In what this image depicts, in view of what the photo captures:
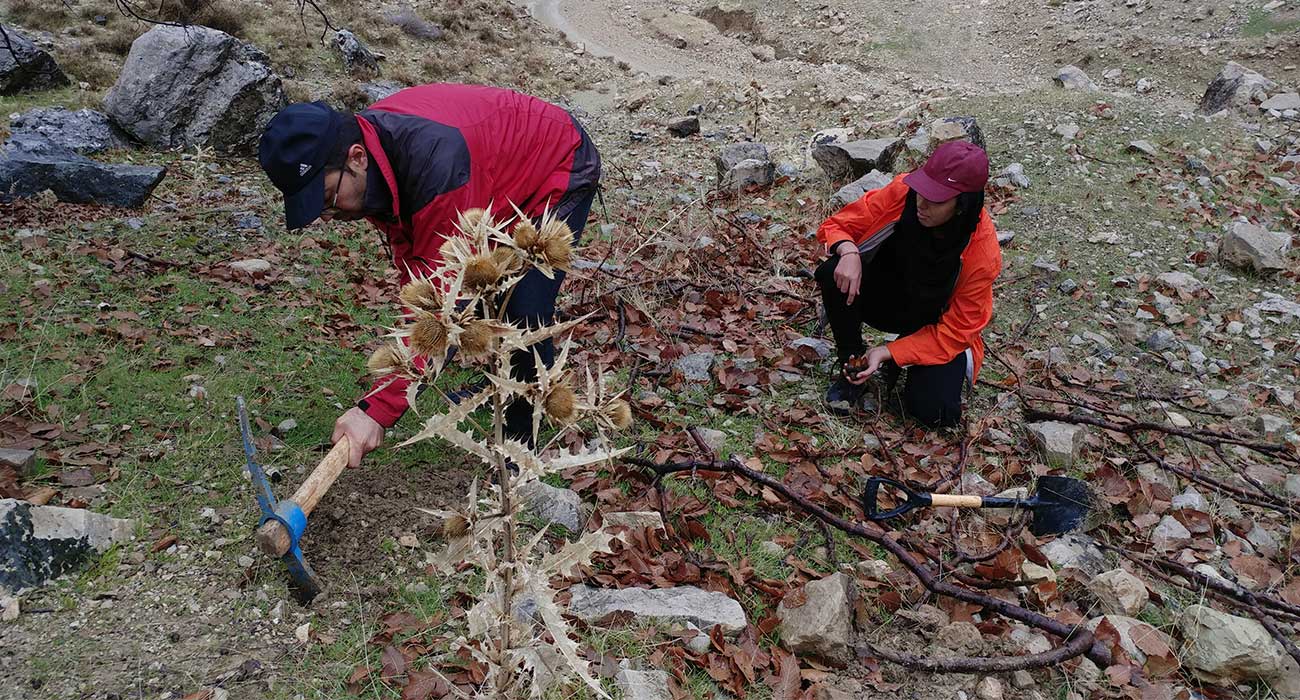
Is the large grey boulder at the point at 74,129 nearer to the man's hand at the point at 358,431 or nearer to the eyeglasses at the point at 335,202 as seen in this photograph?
the eyeglasses at the point at 335,202

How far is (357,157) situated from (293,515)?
3.84 feet

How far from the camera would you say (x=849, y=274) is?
371 cm

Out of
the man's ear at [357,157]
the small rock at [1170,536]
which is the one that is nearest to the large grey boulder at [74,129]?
the man's ear at [357,157]

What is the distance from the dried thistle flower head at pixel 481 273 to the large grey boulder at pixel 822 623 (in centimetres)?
159

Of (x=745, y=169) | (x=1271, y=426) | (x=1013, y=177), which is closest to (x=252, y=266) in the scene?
(x=745, y=169)

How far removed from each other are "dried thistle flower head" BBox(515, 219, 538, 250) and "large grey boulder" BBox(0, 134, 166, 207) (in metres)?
5.16

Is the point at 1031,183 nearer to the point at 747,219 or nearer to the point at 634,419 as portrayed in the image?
the point at 747,219

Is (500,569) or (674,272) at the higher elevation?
(500,569)

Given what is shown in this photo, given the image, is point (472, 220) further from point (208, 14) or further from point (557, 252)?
point (208, 14)

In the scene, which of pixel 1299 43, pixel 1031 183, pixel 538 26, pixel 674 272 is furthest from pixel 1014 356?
pixel 538 26

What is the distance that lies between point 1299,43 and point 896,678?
13461 mm

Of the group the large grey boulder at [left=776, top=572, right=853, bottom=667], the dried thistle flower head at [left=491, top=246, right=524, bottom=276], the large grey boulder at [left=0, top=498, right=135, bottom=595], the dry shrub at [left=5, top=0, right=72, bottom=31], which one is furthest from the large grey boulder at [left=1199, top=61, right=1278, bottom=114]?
the dry shrub at [left=5, top=0, right=72, bottom=31]

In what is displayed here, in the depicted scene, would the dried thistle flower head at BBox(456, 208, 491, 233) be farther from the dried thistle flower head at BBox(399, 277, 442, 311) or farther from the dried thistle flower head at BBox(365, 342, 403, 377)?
the dried thistle flower head at BBox(365, 342, 403, 377)

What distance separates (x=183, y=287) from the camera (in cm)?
414
